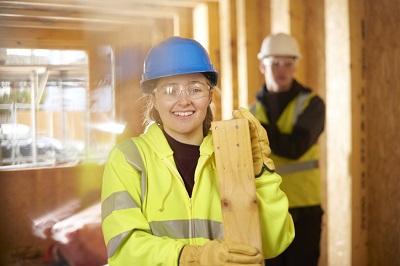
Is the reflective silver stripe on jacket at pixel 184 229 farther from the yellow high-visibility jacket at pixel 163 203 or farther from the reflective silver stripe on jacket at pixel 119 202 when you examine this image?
the reflective silver stripe on jacket at pixel 119 202

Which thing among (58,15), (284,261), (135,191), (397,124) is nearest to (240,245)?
(135,191)

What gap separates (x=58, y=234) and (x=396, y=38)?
281cm

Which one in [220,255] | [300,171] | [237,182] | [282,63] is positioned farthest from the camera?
[282,63]

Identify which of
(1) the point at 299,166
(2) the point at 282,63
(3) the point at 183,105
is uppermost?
(2) the point at 282,63

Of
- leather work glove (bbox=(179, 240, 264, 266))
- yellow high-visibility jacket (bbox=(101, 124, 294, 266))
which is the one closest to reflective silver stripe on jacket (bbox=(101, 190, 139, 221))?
yellow high-visibility jacket (bbox=(101, 124, 294, 266))

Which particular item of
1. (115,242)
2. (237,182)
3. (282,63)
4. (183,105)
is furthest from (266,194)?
(282,63)

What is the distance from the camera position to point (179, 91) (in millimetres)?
1631

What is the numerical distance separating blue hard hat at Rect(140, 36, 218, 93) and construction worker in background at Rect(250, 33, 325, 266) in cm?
126

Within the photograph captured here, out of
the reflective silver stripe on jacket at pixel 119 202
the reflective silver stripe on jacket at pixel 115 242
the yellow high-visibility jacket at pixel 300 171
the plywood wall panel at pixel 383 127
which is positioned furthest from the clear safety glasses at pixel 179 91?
the plywood wall panel at pixel 383 127

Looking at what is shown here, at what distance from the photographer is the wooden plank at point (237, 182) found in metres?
1.46

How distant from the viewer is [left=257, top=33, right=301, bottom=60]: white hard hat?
3225 millimetres

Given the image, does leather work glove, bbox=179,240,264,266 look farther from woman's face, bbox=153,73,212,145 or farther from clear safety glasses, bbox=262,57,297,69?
clear safety glasses, bbox=262,57,297,69

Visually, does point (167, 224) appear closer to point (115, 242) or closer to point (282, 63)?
point (115, 242)

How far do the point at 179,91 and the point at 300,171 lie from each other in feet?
5.08
